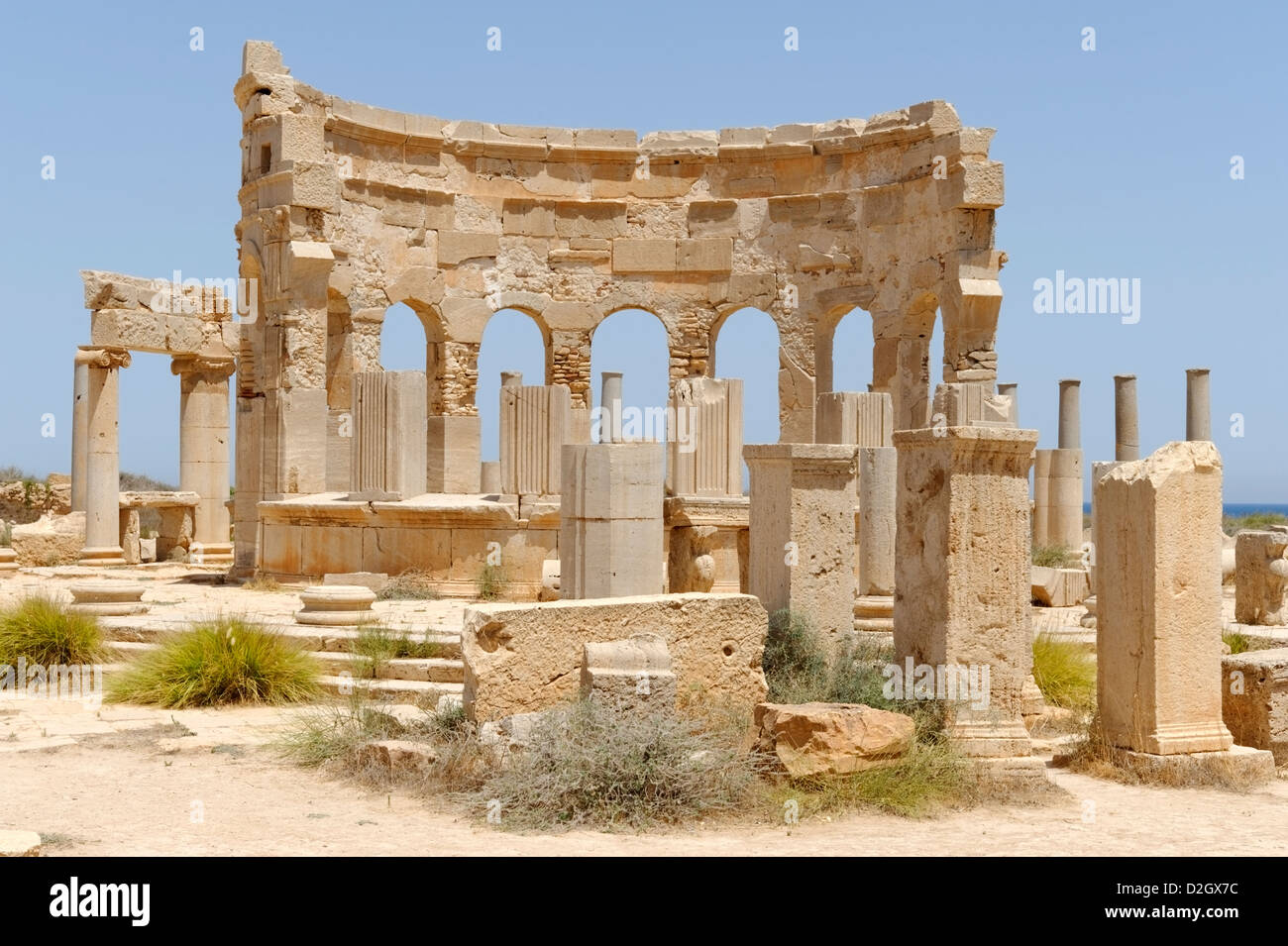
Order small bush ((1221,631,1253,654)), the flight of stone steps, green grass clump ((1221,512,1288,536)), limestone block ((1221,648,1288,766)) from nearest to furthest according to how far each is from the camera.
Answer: limestone block ((1221,648,1288,766))
the flight of stone steps
small bush ((1221,631,1253,654))
green grass clump ((1221,512,1288,536))

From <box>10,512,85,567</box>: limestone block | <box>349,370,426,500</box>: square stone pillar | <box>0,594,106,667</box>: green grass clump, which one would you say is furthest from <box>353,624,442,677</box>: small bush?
<box>10,512,85,567</box>: limestone block

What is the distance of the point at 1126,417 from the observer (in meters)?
25.0

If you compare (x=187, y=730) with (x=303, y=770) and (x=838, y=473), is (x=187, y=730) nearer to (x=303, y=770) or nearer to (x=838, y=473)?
(x=303, y=770)

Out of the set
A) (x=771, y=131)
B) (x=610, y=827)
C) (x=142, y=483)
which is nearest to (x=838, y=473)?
(x=610, y=827)

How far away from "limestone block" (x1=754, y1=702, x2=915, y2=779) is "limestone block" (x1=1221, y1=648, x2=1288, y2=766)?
8.62 ft

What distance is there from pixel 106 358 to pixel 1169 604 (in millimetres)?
15641

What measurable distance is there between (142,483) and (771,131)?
2471 centimetres

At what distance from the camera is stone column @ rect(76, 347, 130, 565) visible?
1852cm

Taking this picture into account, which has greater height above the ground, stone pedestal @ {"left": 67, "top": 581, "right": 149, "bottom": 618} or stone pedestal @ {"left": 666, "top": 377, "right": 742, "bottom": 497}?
stone pedestal @ {"left": 666, "top": 377, "right": 742, "bottom": 497}

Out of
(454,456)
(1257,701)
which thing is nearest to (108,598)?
(454,456)

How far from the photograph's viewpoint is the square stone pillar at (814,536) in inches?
359

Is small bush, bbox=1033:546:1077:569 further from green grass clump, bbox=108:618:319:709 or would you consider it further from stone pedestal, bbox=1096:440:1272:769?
green grass clump, bbox=108:618:319:709

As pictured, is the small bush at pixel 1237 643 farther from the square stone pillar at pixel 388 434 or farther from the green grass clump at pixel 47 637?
the green grass clump at pixel 47 637
